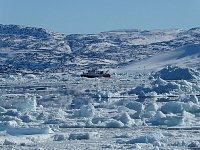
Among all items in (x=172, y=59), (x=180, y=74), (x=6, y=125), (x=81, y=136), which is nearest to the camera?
(x=81, y=136)

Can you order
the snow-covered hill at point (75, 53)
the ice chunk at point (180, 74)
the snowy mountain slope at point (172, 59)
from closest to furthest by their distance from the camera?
the ice chunk at point (180, 74) < the snowy mountain slope at point (172, 59) < the snow-covered hill at point (75, 53)

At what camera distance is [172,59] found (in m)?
122

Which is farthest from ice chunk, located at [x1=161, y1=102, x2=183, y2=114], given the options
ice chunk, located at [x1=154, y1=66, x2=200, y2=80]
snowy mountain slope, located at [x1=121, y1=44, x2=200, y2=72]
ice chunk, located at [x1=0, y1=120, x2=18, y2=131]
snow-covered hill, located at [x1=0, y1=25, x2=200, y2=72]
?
snow-covered hill, located at [x1=0, y1=25, x2=200, y2=72]

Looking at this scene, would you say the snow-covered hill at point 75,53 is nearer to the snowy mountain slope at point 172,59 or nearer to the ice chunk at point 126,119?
the snowy mountain slope at point 172,59

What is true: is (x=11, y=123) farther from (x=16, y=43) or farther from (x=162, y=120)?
(x=16, y=43)

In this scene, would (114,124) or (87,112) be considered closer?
(114,124)

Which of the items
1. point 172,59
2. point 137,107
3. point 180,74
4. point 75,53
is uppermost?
point 137,107

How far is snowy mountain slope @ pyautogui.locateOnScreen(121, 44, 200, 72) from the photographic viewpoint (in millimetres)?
113375

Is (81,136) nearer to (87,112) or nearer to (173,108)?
(87,112)

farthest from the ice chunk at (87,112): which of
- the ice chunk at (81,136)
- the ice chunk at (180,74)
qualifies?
the ice chunk at (180,74)

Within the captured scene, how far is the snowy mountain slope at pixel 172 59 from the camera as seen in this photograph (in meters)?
113

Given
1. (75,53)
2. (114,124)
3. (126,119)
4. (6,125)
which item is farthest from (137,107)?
(75,53)

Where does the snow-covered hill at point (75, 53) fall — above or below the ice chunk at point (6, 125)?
below

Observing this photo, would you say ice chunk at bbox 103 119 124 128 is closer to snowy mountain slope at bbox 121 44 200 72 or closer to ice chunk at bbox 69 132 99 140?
ice chunk at bbox 69 132 99 140
